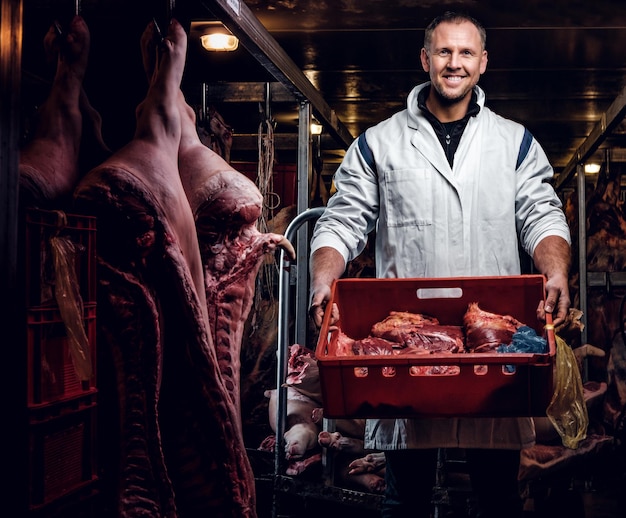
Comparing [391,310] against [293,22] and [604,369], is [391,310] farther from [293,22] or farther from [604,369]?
[604,369]

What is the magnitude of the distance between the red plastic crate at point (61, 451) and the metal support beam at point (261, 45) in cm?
182

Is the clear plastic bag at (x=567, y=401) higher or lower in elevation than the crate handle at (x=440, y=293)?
lower

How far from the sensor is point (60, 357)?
2.34 meters

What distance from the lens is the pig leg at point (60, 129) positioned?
240 centimetres

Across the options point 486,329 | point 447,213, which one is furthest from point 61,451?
point 447,213

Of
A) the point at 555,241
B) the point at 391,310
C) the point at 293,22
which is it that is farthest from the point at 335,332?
the point at 293,22

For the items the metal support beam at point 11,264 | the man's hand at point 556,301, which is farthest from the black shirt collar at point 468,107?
the metal support beam at point 11,264

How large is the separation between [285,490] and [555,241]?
251 cm

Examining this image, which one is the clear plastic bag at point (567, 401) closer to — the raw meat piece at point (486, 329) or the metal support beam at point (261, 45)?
the raw meat piece at point (486, 329)

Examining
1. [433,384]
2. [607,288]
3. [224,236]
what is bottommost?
[433,384]

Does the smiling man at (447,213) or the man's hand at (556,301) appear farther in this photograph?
the smiling man at (447,213)

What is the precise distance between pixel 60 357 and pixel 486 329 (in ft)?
5.35

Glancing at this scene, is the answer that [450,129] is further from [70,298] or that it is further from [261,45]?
[70,298]

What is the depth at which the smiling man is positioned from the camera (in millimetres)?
3625
